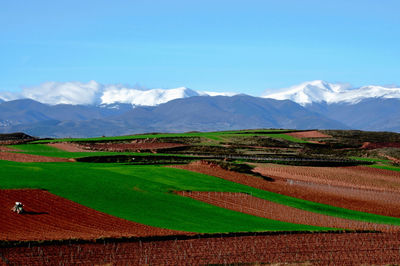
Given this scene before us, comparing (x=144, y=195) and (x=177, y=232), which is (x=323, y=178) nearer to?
(x=144, y=195)

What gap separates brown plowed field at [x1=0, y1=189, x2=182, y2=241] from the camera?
46000 millimetres

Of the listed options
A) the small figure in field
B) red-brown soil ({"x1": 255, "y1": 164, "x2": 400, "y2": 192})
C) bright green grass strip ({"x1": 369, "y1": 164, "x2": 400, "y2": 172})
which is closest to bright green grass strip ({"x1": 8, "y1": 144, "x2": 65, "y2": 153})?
red-brown soil ({"x1": 255, "y1": 164, "x2": 400, "y2": 192})

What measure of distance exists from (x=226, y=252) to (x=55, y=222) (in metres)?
14.1

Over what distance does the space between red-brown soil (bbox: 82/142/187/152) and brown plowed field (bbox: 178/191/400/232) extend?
54.8m

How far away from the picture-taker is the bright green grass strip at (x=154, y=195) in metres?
55.6

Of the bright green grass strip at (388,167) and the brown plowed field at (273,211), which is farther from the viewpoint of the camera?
the bright green grass strip at (388,167)

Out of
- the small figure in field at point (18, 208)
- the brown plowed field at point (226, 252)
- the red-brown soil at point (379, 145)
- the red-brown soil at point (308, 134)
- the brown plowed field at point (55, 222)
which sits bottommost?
the brown plowed field at point (226, 252)

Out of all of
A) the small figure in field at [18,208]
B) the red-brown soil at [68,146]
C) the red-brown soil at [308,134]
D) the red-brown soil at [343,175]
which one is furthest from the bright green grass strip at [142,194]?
the red-brown soil at [308,134]

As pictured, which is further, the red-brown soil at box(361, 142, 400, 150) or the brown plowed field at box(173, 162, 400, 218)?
the red-brown soil at box(361, 142, 400, 150)

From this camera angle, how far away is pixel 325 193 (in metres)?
80.2

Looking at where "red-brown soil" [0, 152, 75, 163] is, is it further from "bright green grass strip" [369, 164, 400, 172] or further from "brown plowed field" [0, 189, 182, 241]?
"bright green grass strip" [369, 164, 400, 172]

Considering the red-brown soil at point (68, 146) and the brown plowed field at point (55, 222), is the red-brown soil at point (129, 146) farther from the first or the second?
the brown plowed field at point (55, 222)

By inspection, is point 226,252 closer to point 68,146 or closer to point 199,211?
point 199,211

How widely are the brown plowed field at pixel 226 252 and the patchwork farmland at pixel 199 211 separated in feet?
0.25
